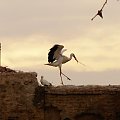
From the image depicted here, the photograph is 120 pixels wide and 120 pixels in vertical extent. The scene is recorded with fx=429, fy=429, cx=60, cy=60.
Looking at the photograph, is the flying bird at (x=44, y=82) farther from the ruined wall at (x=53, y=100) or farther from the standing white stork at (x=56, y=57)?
the standing white stork at (x=56, y=57)

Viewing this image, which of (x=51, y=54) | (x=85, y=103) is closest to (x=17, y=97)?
(x=51, y=54)

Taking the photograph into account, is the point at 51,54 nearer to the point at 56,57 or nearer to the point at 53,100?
the point at 56,57

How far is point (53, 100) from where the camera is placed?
43.7ft

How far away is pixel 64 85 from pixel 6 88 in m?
1.94

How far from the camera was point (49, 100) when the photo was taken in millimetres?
13320

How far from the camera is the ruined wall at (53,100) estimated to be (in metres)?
13.1

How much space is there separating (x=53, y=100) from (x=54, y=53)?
1.48m

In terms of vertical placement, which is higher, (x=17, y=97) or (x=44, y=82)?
(x=44, y=82)

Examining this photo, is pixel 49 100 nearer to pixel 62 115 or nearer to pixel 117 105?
pixel 62 115

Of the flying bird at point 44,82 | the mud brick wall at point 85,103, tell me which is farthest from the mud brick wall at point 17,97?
the mud brick wall at point 85,103

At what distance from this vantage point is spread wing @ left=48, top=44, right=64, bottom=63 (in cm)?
1339

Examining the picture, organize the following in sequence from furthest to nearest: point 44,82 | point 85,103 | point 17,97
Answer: point 44,82 < point 85,103 < point 17,97

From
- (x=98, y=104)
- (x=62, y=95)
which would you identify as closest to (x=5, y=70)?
(x=62, y=95)

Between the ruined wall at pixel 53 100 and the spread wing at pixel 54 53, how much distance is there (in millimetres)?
875
